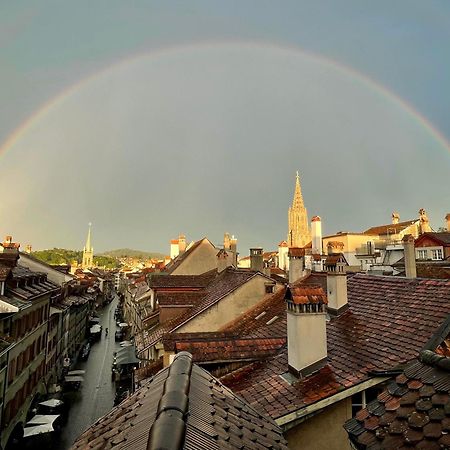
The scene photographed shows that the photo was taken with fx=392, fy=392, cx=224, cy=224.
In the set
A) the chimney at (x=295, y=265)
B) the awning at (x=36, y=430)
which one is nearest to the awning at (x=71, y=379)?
the awning at (x=36, y=430)

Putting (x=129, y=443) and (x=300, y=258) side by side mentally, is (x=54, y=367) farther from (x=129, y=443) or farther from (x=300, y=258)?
(x=129, y=443)

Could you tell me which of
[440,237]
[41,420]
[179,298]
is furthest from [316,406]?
[440,237]

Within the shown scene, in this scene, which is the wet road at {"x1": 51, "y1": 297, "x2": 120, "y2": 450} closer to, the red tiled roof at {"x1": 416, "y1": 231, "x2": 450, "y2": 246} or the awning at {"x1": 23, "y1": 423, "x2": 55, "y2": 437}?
the awning at {"x1": 23, "y1": 423, "x2": 55, "y2": 437}

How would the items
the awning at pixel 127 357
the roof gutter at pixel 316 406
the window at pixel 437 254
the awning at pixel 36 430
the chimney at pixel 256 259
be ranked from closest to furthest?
the roof gutter at pixel 316 406 < the awning at pixel 36 430 < the chimney at pixel 256 259 < the awning at pixel 127 357 < the window at pixel 437 254

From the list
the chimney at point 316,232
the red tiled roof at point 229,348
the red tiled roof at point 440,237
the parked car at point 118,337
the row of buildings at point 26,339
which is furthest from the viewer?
the parked car at point 118,337

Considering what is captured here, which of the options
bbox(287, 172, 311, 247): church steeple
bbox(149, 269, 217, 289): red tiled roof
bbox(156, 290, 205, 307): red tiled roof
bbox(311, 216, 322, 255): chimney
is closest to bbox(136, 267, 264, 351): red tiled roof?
bbox(156, 290, 205, 307): red tiled roof

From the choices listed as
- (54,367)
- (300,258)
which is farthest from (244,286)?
(54,367)

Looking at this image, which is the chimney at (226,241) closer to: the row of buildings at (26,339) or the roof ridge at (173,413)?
the row of buildings at (26,339)

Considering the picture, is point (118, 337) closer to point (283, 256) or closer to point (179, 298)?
point (283, 256)
